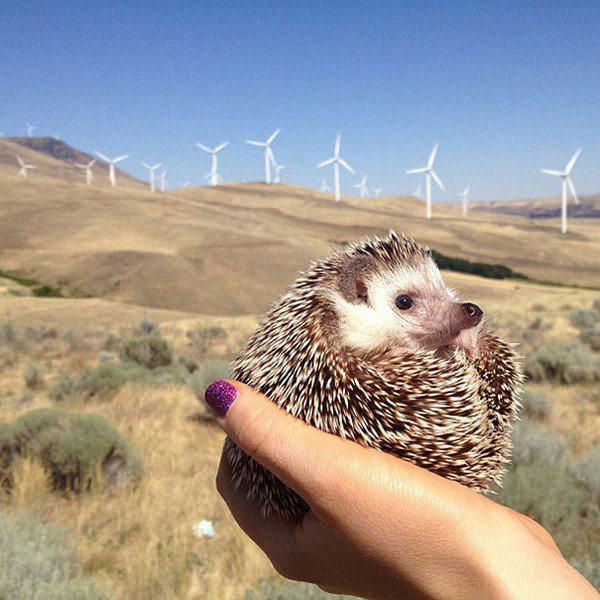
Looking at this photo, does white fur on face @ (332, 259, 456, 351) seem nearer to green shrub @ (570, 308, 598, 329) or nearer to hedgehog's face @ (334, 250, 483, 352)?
hedgehog's face @ (334, 250, 483, 352)

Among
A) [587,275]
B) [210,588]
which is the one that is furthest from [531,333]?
[587,275]

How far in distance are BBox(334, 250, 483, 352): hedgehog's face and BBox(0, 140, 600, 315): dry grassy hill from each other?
88.5 feet

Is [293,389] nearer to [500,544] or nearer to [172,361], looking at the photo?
[500,544]

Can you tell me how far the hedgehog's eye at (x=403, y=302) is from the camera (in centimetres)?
279

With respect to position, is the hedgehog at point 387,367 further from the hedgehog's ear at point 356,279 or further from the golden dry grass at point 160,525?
the golden dry grass at point 160,525

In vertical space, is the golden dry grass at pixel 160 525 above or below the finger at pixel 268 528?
below

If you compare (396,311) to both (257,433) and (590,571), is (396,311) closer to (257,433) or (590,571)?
(257,433)

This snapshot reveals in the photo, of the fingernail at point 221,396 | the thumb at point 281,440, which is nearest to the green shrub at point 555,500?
the thumb at point 281,440

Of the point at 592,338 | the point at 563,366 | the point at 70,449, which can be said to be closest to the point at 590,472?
the point at 70,449

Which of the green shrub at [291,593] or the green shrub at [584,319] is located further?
the green shrub at [584,319]

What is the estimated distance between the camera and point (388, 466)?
7.08 ft

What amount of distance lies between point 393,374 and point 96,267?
55882 mm

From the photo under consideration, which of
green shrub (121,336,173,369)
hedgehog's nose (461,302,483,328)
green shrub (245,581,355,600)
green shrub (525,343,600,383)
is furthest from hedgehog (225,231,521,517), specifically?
green shrub (121,336,173,369)

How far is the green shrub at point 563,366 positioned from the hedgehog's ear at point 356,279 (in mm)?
13060
